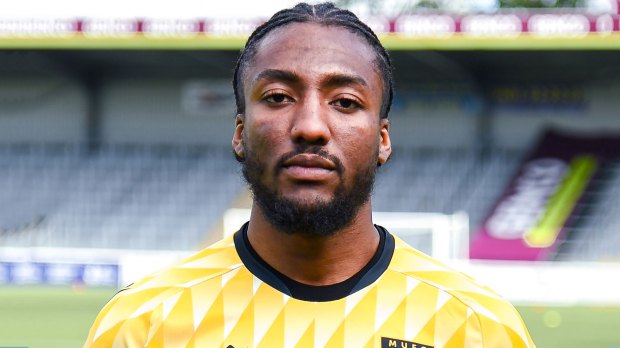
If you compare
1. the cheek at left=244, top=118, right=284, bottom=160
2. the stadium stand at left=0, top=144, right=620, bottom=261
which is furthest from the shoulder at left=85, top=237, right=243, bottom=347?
the stadium stand at left=0, top=144, right=620, bottom=261

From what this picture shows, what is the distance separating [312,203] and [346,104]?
26 centimetres

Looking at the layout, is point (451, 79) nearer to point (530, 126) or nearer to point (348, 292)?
point (530, 126)

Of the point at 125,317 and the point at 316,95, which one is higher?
the point at 316,95

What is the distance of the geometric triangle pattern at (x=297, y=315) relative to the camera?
2398 mm

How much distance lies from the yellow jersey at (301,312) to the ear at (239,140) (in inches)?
10.4

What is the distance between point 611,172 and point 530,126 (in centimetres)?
204

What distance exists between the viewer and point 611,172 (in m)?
21.6

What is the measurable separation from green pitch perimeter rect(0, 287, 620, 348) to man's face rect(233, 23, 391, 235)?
8689 mm

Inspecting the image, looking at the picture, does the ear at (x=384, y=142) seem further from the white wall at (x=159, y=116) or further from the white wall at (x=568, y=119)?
the white wall at (x=159, y=116)

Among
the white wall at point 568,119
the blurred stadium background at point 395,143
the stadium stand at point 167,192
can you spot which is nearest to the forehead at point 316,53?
the blurred stadium background at point 395,143

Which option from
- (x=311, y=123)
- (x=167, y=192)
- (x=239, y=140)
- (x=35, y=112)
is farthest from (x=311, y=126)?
(x=35, y=112)

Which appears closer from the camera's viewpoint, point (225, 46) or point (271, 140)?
point (271, 140)

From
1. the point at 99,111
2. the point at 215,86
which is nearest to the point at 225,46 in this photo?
the point at 215,86

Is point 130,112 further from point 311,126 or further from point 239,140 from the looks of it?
point 311,126
